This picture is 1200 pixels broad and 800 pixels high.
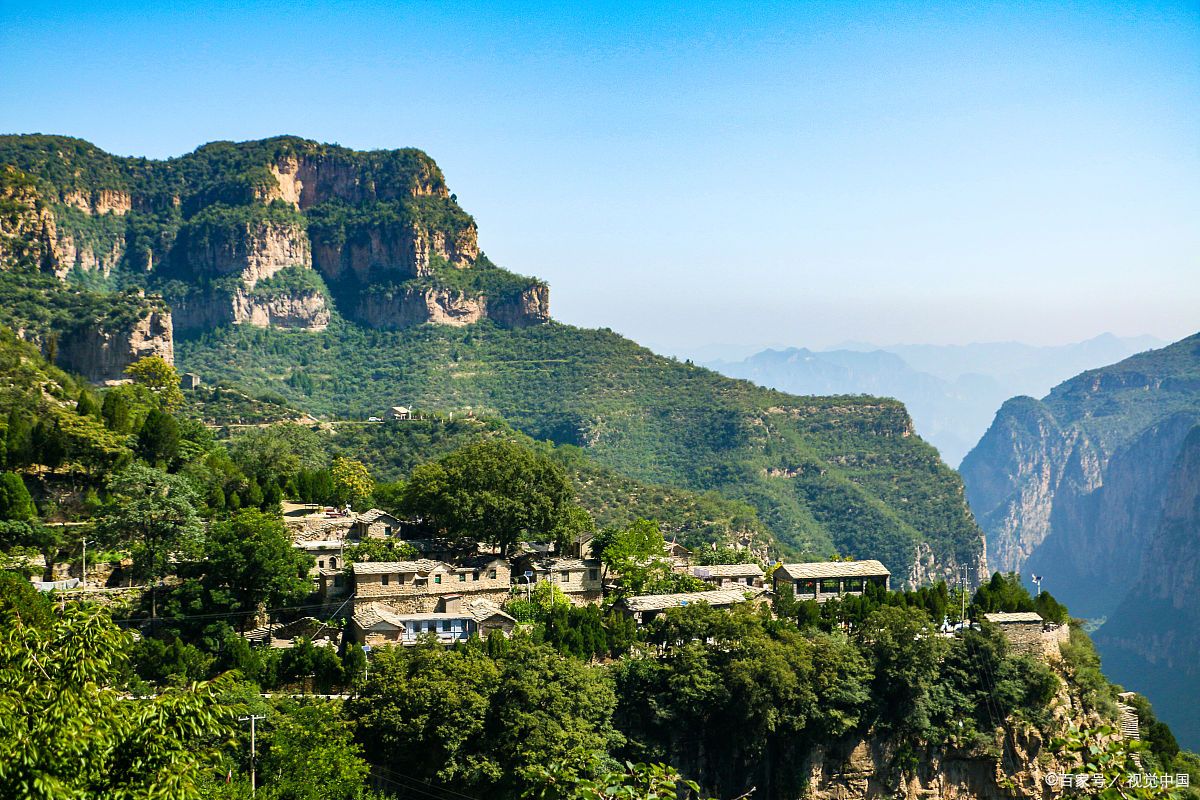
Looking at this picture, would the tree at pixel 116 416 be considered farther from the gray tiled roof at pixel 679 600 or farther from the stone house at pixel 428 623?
the gray tiled roof at pixel 679 600

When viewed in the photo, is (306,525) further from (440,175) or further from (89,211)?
(440,175)

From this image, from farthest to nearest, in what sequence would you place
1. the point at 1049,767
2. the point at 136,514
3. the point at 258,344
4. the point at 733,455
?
the point at 258,344 < the point at 733,455 < the point at 1049,767 < the point at 136,514

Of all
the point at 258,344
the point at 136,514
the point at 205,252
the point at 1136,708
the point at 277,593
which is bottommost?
the point at 1136,708

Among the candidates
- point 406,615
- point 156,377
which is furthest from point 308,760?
point 156,377

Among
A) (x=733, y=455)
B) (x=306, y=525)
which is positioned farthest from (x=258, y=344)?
(x=306, y=525)

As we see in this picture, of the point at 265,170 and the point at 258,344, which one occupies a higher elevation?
the point at 265,170

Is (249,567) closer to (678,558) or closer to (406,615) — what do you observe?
(406,615)

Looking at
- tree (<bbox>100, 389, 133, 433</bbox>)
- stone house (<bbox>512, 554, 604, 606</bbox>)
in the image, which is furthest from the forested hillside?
stone house (<bbox>512, 554, 604, 606</bbox>)
